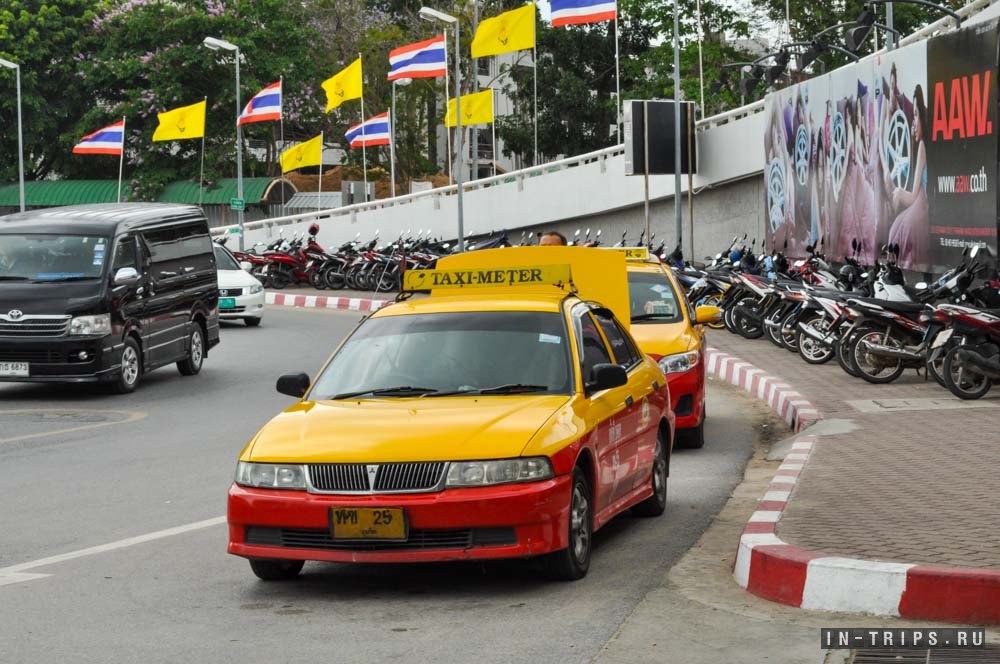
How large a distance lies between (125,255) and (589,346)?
34.7 ft

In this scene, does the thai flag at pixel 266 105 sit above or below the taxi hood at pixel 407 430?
above

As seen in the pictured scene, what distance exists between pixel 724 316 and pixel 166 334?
10065 millimetres

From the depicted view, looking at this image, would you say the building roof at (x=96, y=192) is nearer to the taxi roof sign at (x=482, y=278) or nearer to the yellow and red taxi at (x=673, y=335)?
the yellow and red taxi at (x=673, y=335)

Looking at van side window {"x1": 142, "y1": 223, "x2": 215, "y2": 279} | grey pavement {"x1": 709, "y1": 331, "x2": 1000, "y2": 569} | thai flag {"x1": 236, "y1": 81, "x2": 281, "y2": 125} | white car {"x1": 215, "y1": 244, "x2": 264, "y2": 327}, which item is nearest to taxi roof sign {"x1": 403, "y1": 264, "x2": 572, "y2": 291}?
grey pavement {"x1": 709, "y1": 331, "x2": 1000, "y2": 569}

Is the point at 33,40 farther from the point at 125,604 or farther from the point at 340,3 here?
the point at 125,604

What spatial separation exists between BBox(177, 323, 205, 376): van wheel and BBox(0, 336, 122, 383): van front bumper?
9.20 feet

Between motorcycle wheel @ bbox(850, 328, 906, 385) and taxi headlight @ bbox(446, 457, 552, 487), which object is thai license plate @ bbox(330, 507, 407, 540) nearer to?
taxi headlight @ bbox(446, 457, 552, 487)

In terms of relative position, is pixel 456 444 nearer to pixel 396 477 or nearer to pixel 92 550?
pixel 396 477

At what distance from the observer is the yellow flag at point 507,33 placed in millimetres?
41594

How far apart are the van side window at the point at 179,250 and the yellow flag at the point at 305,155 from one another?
91.0 feet

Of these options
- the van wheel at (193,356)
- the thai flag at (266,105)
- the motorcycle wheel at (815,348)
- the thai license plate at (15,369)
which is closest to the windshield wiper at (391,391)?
the thai license plate at (15,369)

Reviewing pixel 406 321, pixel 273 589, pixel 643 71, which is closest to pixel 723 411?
pixel 406 321

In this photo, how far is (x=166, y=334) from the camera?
63.6 feet

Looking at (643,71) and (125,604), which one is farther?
(643,71)
